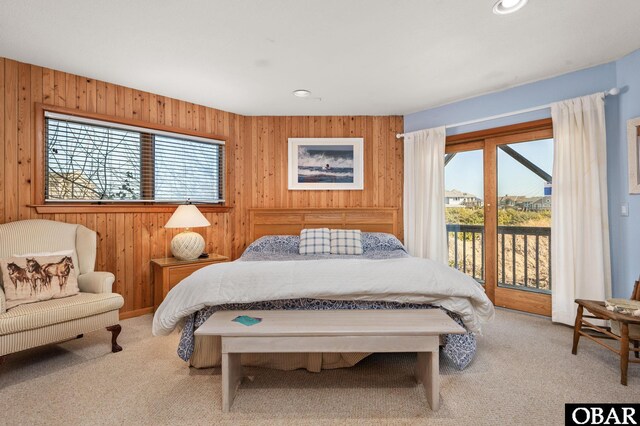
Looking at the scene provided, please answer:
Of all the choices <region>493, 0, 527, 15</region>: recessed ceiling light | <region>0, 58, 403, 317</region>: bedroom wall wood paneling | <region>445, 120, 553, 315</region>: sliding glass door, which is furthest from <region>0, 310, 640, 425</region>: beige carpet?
<region>493, 0, 527, 15</region>: recessed ceiling light

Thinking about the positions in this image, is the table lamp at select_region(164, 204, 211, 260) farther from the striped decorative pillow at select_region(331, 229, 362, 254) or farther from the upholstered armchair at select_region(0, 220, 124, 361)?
the striped decorative pillow at select_region(331, 229, 362, 254)

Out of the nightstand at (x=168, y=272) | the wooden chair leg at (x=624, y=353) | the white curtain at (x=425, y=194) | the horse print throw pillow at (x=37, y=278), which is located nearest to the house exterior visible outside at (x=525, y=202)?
the white curtain at (x=425, y=194)

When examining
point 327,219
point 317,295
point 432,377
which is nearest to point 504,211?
point 327,219

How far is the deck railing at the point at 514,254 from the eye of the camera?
3.45m

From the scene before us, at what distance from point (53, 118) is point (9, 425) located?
8.36 feet

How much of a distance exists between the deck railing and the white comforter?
1798 millimetres

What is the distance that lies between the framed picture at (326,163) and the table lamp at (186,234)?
141cm

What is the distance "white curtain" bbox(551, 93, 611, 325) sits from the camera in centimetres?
287

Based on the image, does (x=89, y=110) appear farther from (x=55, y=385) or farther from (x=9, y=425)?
(x=9, y=425)

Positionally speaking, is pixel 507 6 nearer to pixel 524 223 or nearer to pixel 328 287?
pixel 328 287

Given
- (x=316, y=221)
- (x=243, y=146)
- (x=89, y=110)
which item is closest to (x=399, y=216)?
(x=316, y=221)

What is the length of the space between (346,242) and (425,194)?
1.26 metres

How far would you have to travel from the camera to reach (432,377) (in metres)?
1.75

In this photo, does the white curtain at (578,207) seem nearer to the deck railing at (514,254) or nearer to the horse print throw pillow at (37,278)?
the deck railing at (514,254)
